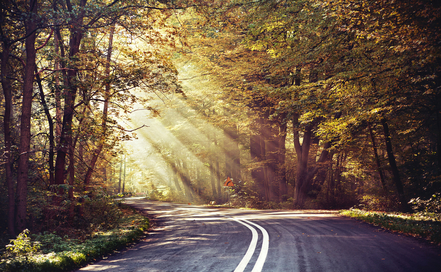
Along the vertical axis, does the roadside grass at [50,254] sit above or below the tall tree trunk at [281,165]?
below

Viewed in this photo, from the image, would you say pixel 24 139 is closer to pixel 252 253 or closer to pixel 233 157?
pixel 252 253

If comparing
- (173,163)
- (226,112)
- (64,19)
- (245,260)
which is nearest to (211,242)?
(245,260)

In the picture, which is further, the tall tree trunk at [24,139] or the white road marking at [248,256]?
the tall tree trunk at [24,139]

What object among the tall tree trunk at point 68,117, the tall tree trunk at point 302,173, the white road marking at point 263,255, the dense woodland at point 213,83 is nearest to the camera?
the white road marking at point 263,255

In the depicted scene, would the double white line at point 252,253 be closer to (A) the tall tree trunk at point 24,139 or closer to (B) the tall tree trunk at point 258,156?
(A) the tall tree trunk at point 24,139

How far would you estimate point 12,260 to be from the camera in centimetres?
531

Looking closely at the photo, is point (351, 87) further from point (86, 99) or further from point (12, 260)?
point (12, 260)

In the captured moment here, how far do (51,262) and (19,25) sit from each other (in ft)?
27.7

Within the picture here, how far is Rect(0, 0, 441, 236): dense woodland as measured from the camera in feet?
28.8

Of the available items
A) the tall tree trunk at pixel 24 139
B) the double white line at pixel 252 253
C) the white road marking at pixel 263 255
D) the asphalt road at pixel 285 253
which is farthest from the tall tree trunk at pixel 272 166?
the tall tree trunk at pixel 24 139

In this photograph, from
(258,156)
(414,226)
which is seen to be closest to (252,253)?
(414,226)

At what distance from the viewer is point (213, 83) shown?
1909 centimetres

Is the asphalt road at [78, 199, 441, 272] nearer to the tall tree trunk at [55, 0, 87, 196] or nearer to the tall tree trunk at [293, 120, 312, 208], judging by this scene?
the tall tree trunk at [55, 0, 87, 196]

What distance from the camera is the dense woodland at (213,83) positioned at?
8.79 meters
